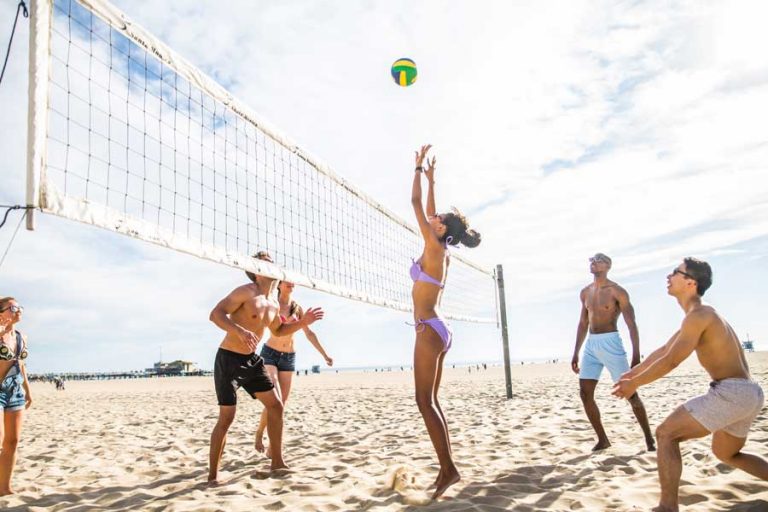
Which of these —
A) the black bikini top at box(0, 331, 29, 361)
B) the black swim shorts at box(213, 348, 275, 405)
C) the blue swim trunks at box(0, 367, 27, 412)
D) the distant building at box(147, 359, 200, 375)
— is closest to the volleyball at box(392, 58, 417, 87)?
the black swim shorts at box(213, 348, 275, 405)

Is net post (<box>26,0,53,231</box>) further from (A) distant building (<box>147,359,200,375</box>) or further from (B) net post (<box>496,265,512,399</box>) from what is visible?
(A) distant building (<box>147,359,200,375</box>)

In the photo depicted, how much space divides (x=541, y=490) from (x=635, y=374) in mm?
1041

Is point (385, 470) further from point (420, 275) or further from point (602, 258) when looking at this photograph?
point (602, 258)

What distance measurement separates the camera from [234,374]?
3.67 m

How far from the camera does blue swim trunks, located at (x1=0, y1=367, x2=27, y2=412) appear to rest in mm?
3432

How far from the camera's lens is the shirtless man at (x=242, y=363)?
142 inches

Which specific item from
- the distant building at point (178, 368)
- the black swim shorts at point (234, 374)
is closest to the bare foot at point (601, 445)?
the black swim shorts at point (234, 374)

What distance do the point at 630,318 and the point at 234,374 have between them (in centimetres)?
336

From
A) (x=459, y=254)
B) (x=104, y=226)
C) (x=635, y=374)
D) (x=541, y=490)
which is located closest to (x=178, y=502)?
(x=104, y=226)

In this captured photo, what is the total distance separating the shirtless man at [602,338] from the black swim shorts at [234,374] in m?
2.63

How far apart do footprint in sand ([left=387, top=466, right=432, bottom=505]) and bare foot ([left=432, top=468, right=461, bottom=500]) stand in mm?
61

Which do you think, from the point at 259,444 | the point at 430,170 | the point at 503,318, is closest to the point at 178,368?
the point at 503,318

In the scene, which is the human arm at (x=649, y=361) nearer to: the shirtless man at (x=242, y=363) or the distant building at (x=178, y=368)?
the shirtless man at (x=242, y=363)

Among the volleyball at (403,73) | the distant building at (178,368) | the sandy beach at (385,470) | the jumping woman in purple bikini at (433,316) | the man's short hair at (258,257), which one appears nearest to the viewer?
the sandy beach at (385,470)
